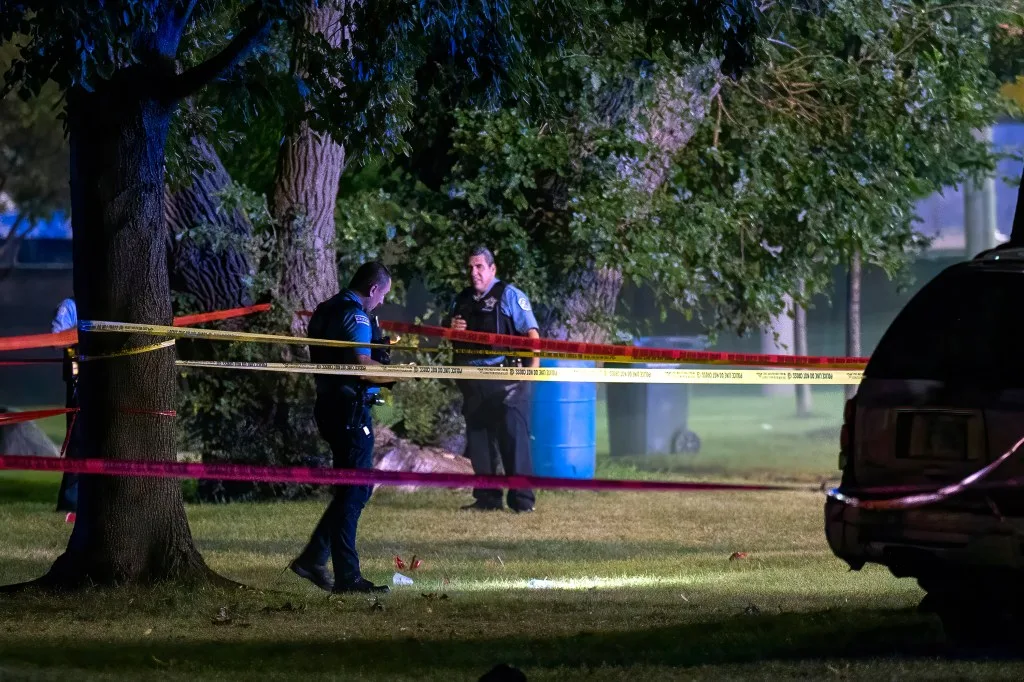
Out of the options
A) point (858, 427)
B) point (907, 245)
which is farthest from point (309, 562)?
point (907, 245)

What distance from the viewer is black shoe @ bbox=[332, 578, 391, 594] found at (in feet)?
29.0

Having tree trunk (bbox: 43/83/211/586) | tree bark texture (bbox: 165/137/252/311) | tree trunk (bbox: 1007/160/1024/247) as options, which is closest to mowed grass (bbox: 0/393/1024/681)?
tree trunk (bbox: 43/83/211/586)

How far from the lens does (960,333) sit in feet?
22.7

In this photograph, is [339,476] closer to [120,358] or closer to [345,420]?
[345,420]

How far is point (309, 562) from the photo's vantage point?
9.14 metres

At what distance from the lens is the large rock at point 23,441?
1831 cm

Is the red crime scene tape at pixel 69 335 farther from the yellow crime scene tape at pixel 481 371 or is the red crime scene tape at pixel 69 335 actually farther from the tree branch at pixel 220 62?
the tree branch at pixel 220 62

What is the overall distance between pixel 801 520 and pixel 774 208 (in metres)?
4.22

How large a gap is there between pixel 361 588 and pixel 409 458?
5.80 m

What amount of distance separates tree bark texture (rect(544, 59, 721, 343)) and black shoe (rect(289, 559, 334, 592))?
282 inches

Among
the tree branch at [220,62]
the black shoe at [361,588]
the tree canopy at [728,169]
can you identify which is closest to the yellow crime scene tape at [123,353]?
the tree branch at [220,62]

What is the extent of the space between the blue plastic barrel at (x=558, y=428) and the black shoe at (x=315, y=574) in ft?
18.6

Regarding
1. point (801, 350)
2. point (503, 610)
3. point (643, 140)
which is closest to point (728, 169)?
point (643, 140)

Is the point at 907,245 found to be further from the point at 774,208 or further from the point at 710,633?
the point at 710,633
